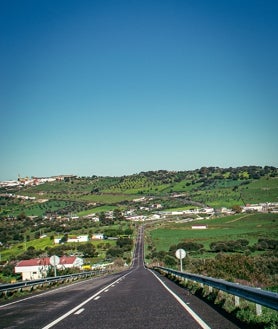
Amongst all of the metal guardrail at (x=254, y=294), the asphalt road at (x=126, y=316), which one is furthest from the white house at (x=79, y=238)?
the metal guardrail at (x=254, y=294)

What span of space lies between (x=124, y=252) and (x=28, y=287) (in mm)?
86519

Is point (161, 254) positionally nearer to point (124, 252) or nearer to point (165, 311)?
point (124, 252)

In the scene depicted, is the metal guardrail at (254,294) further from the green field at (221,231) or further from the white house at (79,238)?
the white house at (79,238)

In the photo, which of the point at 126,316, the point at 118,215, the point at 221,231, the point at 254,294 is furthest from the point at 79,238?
the point at 254,294

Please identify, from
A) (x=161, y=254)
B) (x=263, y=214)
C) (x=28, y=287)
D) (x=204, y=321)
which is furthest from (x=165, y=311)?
(x=263, y=214)

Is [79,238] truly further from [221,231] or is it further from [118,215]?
[118,215]

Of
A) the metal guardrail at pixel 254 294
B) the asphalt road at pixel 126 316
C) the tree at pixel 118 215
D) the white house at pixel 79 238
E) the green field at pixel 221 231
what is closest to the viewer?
the metal guardrail at pixel 254 294

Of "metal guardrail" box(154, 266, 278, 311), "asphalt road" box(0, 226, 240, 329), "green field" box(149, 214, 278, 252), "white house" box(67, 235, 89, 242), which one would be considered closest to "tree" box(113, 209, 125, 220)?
"green field" box(149, 214, 278, 252)

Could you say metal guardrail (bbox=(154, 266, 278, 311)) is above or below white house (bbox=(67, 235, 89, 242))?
above

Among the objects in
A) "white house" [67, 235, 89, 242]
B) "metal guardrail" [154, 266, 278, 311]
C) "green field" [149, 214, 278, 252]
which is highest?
"metal guardrail" [154, 266, 278, 311]

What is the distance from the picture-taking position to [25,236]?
498 feet

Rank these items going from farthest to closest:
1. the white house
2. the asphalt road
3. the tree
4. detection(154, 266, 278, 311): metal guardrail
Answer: the tree < the white house < the asphalt road < detection(154, 266, 278, 311): metal guardrail

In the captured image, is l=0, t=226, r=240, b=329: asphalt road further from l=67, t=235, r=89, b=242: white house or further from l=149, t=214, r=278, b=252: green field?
l=67, t=235, r=89, b=242: white house

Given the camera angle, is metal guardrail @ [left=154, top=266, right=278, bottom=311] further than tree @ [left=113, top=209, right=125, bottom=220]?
No
